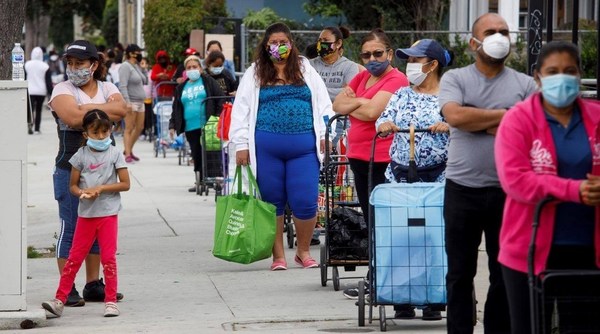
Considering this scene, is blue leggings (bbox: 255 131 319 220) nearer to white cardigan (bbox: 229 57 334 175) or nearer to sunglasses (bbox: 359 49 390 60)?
white cardigan (bbox: 229 57 334 175)

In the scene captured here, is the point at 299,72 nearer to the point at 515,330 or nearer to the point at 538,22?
the point at 538,22

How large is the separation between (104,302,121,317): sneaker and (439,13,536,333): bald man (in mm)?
2795

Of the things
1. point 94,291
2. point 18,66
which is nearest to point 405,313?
point 94,291

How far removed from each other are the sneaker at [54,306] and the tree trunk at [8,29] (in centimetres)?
268

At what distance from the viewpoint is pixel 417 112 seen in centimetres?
813

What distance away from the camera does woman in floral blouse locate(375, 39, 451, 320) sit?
26.5ft

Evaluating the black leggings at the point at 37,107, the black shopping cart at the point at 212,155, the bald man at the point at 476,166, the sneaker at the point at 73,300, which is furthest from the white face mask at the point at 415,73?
the black leggings at the point at 37,107

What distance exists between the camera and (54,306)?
28.6 feet

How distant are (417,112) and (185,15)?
21620 millimetres

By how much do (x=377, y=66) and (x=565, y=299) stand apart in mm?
4076

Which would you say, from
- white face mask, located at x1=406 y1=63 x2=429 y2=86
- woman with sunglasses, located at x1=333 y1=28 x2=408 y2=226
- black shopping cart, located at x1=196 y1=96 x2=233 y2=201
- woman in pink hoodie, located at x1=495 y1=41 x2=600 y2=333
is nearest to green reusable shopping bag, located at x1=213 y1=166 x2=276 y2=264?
woman with sunglasses, located at x1=333 y1=28 x2=408 y2=226

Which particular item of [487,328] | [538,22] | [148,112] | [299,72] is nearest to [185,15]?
[148,112]

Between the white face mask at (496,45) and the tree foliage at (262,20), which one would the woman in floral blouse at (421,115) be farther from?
the tree foliage at (262,20)

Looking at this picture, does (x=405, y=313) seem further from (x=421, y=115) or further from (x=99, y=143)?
(x=99, y=143)
